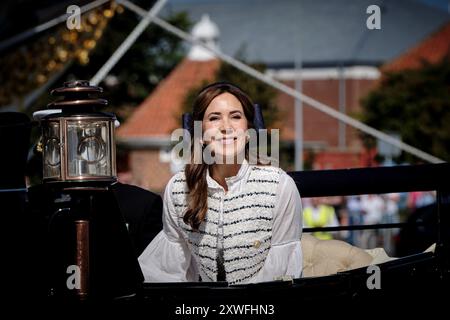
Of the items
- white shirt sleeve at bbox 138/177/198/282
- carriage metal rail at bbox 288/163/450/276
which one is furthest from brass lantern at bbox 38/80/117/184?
carriage metal rail at bbox 288/163/450/276

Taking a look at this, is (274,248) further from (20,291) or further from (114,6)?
(114,6)

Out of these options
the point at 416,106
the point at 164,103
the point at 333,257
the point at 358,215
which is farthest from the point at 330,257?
the point at 164,103

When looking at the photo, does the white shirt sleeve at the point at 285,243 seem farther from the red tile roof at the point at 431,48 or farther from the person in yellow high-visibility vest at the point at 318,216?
the red tile roof at the point at 431,48

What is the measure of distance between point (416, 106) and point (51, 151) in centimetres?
3534

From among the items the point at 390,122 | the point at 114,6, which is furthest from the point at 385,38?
the point at 114,6

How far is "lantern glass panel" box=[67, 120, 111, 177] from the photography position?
346 centimetres

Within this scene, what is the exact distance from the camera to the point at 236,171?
4094mm

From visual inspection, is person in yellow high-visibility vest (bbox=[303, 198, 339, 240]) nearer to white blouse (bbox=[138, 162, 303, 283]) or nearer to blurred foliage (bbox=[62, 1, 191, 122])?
blurred foliage (bbox=[62, 1, 191, 122])

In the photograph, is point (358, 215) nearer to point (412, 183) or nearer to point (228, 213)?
point (412, 183)

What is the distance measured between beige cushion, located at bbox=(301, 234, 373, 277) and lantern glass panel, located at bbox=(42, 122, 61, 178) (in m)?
1.56

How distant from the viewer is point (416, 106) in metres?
38.1

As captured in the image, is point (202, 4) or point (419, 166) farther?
point (202, 4)

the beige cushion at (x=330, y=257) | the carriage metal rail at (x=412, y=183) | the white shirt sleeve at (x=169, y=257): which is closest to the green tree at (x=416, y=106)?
the beige cushion at (x=330, y=257)

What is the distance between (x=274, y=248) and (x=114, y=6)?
259 inches
